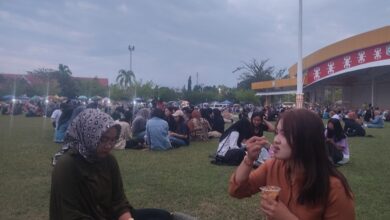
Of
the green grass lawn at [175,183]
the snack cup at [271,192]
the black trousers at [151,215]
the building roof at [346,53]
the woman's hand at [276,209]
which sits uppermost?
the building roof at [346,53]

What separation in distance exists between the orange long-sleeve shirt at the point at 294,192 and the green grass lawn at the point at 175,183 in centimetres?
282

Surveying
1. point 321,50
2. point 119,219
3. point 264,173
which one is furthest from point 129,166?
point 321,50

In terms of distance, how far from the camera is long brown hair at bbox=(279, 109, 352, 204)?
1.89 metres

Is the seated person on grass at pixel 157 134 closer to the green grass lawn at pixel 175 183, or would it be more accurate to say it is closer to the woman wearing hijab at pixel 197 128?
the green grass lawn at pixel 175 183

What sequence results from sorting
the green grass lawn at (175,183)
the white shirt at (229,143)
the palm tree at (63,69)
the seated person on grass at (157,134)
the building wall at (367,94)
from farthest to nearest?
the palm tree at (63,69) → the building wall at (367,94) → the seated person on grass at (157,134) → the white shirt at (229,143) → the green grass lawn at (175,183)

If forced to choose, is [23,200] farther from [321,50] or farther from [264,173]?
[321,50]

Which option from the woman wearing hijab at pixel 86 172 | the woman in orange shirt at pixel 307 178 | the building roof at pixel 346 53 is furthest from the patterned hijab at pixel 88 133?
the building roof at pixel 346 53

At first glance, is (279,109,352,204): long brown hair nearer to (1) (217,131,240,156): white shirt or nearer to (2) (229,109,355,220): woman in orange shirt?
(2) (229,109,355,220): woman in orange shirt

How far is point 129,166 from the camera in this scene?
8430mm

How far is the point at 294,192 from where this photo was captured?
2.00m

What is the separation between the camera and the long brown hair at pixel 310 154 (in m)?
1.89

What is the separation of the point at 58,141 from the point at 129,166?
5.31m

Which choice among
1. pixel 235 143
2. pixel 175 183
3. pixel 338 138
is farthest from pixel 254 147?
pixel 338 138

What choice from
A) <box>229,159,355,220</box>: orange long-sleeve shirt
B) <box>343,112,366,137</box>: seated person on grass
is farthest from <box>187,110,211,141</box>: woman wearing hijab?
<box>229,159,355,220</box>: orange long-sleeve shirt
